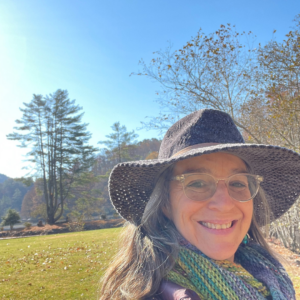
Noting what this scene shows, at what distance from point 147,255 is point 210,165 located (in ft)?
1.81

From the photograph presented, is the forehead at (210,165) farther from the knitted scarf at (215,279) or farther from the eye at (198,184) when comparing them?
the knitted scarf at (215,279)

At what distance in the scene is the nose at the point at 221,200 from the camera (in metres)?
1.19

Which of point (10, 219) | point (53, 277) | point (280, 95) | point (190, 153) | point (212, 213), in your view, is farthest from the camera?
point (10, 219)

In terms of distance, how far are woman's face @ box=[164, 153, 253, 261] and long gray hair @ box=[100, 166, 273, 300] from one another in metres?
0.06

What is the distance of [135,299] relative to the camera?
98cm

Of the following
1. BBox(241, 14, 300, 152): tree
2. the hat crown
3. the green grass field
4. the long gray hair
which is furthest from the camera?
BBox(241, 14, 300, 152): tree

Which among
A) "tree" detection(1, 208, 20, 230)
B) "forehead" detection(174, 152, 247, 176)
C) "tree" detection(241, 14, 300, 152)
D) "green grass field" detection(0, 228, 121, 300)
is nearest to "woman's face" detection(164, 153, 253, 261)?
"forehead" detection(174, 152, 247, 176)

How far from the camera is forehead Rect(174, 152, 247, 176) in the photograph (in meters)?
1.24

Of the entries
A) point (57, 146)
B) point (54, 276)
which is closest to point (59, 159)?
point (57, 146)

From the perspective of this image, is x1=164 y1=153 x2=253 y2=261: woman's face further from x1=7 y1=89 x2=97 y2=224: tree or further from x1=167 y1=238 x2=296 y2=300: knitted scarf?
x1=7 y1=89 x2=97 y2=224: tree

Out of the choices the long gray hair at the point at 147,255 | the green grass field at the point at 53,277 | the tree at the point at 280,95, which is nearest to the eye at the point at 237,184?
the long gray hair at the point at 147,255

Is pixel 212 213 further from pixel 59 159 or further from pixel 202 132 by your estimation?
pixel 59 159

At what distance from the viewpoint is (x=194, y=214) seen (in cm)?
120

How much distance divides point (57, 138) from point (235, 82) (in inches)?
830
